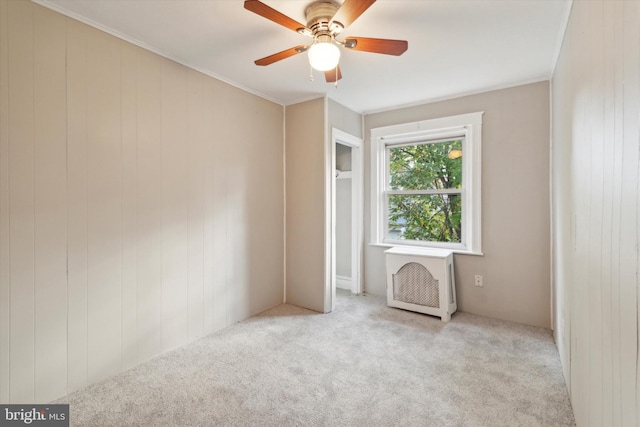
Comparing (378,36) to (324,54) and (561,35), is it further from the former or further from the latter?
(561,35)

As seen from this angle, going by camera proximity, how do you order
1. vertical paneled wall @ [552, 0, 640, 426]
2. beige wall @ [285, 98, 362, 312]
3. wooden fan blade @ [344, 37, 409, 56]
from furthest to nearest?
beige wall @ [285, 98, 362, 312] → wooden fan blade @ [344, 37, 409, 56] → vertical paneled wall @ [552, 0, 640, 426]

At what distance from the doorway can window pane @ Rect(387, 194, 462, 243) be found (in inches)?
17.3

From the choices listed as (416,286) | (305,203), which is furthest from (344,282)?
(305,203)

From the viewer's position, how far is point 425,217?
3.77 meters

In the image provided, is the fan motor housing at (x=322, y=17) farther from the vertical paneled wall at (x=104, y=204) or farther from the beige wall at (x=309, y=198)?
the beige wall at (x=309, y=198)

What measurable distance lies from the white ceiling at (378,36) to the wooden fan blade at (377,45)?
225 mm

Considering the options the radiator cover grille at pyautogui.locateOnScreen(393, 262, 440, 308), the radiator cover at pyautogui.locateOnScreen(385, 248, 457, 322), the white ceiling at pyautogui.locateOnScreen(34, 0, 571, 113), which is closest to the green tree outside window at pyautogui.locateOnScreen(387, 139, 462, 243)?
the radiator cover at pyautogui.locateOnScreen(385, 248, 457, 322)

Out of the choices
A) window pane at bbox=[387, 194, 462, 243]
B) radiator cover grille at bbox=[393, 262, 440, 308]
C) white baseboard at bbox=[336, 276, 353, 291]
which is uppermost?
window pane at bbox=[387, 194, 462, 243]

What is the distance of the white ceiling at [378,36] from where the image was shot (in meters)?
1.89

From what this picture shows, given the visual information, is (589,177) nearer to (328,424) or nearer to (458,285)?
(328,424)

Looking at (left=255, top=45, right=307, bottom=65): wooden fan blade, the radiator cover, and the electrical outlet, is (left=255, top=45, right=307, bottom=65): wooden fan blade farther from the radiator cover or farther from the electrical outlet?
the electrical outlet

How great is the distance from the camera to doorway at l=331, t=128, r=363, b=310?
4.03 meters

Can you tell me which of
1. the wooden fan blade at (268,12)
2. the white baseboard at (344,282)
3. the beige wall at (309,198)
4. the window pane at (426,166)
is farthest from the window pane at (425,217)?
the wooden fan blade at (268,12)

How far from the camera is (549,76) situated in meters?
2.86
